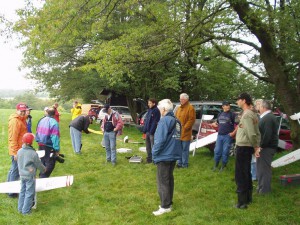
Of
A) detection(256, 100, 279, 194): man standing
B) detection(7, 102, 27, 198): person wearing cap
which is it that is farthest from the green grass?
detection(7, 102, 27, 198): person wearing cap

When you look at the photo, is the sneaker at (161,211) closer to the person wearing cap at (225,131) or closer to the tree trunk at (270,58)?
the person wearing cap at (225,131)

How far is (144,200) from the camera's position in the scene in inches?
223

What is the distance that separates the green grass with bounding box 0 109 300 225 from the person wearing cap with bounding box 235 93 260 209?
1.12 feet

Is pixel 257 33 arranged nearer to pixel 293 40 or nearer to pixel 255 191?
Answer: pixel 293 40

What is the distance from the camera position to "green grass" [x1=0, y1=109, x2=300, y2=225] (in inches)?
189

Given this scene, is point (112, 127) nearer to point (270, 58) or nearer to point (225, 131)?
point (225, 131)

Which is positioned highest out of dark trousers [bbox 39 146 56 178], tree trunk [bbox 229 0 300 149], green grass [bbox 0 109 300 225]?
tree trunk [bbox 229 0 300 149]

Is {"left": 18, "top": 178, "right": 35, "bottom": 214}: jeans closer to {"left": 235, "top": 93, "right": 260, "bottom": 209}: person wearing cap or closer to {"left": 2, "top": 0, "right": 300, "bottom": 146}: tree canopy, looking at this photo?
{"left": 2, "top": 0, "right": 300, "bottom": 146}: tree canopy

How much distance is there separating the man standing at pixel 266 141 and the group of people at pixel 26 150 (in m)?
3.87

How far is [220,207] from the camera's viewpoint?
5203 millimetres

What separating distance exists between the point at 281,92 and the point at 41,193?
21.0 feet

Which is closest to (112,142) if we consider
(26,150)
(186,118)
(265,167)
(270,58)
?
(186,118)

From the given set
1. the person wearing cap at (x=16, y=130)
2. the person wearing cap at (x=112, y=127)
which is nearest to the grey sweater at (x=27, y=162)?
the person wearing cap at (x=16, y=130)

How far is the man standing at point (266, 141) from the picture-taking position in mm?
5479
